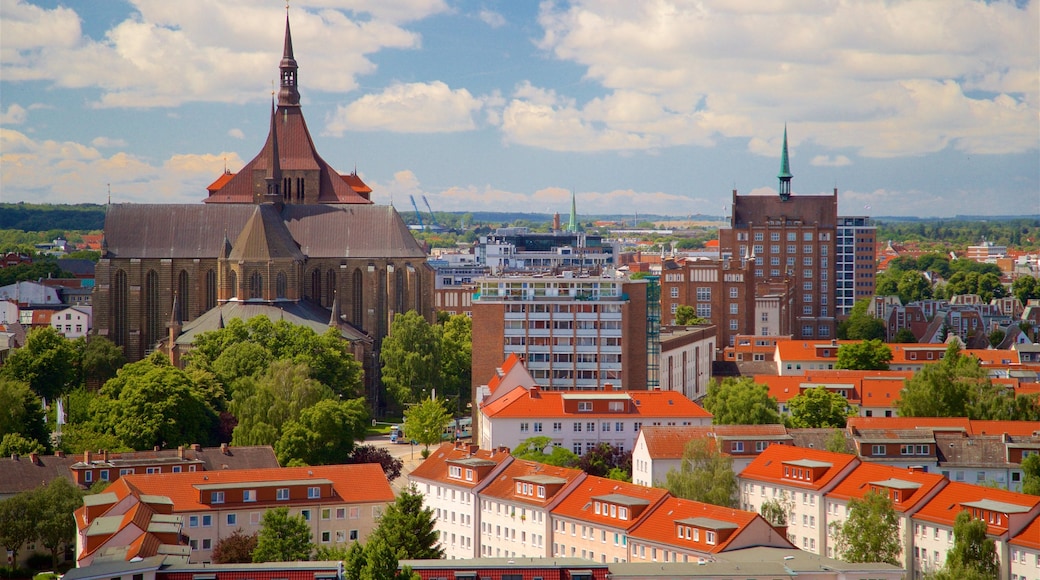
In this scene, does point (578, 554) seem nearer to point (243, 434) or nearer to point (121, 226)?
point (243, 434)

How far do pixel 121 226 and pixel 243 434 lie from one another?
58.3 meters

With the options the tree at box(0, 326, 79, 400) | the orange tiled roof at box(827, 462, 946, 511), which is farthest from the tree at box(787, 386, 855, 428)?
the tree at box(0, 326, 79, 400)

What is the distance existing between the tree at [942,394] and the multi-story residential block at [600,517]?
38651 millimetres

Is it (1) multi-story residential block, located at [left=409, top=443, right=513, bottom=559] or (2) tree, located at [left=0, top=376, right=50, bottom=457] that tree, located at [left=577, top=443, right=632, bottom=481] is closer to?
(1) multi-story residential block, located at [left=409, top=443, right=513, bottom=559]

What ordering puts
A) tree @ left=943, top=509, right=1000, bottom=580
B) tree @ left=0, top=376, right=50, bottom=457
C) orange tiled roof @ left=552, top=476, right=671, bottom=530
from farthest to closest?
tree @ left=0, top=376, right=50, bottom=457, orange tiled roof @ left=552, top=476, right=671, bottom=530, tree @ left=943, top=509, right=1000, bottom=580

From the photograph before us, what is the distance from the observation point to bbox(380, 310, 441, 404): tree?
144m

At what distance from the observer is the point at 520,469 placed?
8962 cm

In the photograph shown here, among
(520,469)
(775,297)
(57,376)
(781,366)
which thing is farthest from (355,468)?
(775,297)

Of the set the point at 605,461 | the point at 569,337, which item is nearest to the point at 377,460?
the point at 605,461

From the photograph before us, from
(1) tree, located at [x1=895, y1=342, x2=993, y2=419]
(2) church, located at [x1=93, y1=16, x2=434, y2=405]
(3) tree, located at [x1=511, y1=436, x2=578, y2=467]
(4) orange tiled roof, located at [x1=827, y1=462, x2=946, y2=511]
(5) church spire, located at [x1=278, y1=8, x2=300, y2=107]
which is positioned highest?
(5) church spire, located at [x1=278, y1=8, x2=300, y2=107]

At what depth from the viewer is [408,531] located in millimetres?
75500

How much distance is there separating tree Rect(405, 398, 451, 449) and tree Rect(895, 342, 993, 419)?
31.6 metres

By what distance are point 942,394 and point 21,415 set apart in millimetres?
58903

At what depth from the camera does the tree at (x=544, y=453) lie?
101000mm
